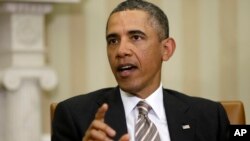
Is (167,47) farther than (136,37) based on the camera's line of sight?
Yes

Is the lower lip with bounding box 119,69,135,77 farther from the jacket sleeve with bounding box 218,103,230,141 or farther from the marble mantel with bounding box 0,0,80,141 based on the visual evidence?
the marble mantel with bounding box 0,0,80,141

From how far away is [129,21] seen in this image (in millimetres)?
1820

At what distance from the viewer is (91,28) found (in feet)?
8.87

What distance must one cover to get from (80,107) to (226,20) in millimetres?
1463

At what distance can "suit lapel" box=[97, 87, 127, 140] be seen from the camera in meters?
1.77

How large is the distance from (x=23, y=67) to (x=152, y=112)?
793 millimetres

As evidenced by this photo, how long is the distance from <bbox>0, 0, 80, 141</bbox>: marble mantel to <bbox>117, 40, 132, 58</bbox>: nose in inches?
27.0

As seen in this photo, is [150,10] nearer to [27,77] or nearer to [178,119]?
[178,119]

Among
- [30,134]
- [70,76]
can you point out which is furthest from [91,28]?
[30,134]

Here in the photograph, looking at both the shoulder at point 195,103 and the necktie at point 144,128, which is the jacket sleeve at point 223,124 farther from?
the necktie at point 144,128

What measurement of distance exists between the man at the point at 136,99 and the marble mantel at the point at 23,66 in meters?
0.56

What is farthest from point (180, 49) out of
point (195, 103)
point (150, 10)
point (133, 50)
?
point (133, 50)

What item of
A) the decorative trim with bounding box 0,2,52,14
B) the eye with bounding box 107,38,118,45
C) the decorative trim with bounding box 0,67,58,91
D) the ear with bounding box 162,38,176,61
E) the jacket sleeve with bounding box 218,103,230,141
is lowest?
the jacket sleeve with bounding box 218,103,230,141

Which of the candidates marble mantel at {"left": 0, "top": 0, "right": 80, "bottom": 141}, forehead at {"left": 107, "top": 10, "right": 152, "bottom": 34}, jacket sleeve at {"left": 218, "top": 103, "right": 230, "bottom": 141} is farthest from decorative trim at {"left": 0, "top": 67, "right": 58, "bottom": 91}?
jacket sleeve at {"left": 218, "top": 103, "right": 230, "bottom": 141}
